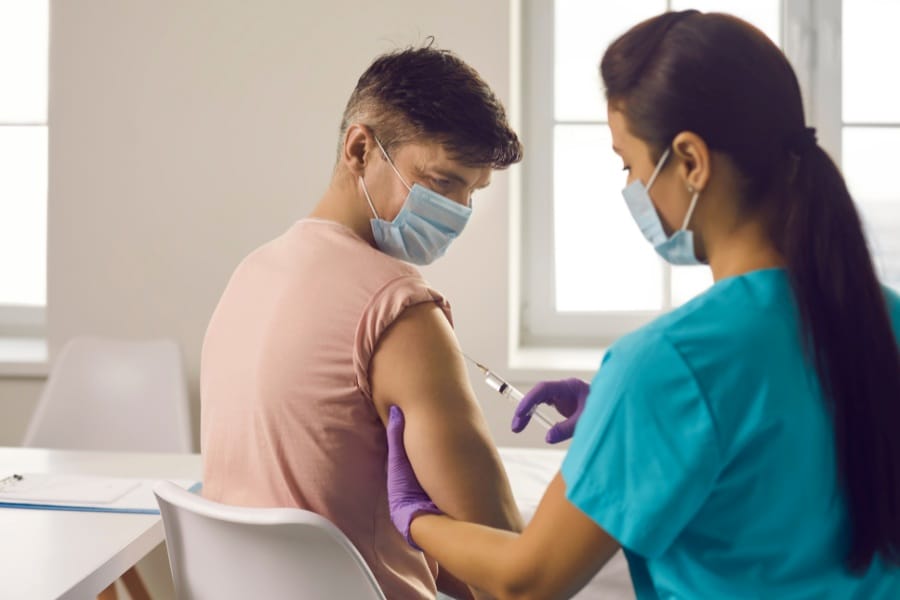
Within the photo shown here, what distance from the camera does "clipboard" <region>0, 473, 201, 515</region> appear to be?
153cm

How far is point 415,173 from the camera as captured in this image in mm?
1254

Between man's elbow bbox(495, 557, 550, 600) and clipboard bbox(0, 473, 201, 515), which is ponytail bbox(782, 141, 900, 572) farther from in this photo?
clipboard bbox(0, 473, 201, 515)

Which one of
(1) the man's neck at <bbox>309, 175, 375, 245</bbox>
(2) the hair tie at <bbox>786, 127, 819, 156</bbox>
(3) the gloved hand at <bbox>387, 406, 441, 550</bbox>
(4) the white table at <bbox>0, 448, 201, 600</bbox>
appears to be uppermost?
(2) the hair tie at <bbox>786, 127, 819, 156</bbox>

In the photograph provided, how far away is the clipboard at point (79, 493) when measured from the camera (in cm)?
153

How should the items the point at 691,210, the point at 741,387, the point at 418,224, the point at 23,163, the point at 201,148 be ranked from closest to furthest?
the point at 741,387 → the point at 691,210 → the point at 418,224 → the point at 201,148 → the point at 23,163

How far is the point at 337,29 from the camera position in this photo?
2848 millimetres

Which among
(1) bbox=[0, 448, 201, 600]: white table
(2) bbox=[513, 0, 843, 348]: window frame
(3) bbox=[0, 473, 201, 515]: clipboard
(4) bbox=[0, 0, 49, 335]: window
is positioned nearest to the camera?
(1) bbox=[0, 448, 201, 600]: white table

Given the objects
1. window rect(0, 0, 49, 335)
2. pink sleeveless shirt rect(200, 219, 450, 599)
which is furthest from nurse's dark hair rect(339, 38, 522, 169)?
window rect(0, 0, 49, 335)

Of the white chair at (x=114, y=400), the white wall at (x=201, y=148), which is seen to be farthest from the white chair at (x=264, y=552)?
the white wall at (x=201, y=148)

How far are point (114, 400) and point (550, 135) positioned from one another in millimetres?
1526

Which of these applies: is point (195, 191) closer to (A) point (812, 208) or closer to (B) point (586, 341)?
(B) point (586, 341)

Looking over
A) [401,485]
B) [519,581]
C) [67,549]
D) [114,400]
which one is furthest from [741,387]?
[114,400]

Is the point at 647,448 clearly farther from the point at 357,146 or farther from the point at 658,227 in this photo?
the point at 357,146

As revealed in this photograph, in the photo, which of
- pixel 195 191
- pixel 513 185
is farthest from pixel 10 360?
pixel 513 185
